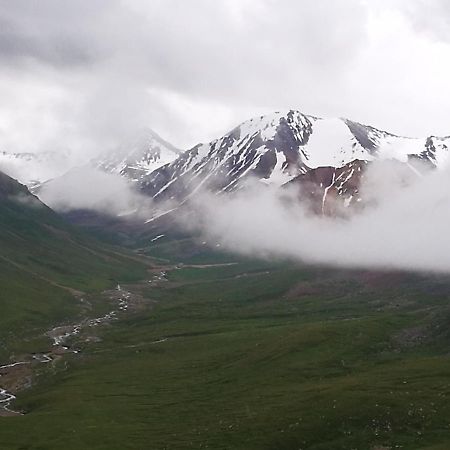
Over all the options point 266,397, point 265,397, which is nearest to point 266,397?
point 266,397

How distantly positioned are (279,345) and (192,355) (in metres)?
28.7

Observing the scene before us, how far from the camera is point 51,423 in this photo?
132 m

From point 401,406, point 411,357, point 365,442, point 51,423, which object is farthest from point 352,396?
point 51,423

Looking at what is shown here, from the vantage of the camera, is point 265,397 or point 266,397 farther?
point 265,397

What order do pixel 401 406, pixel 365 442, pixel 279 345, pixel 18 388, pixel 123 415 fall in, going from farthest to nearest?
pixel 279 345 → pixel 18 388 → pixel 123 415 → pixel 401 406 → pixel 365 442

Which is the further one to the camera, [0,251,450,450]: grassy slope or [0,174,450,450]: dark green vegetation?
[0,251,450,450]: grassy slope

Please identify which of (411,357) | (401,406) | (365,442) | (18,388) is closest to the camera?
(365,442)

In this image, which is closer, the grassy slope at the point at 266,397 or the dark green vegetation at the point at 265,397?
the dark green vegetation at the point at 265,397

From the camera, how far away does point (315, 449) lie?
333ft

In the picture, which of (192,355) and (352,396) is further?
(192,355)

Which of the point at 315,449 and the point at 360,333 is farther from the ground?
the point at 360,333

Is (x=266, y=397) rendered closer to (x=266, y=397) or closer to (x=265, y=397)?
(x=266, y=397)

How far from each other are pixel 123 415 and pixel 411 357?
7096cm

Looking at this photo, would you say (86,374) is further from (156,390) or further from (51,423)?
(51,423)
